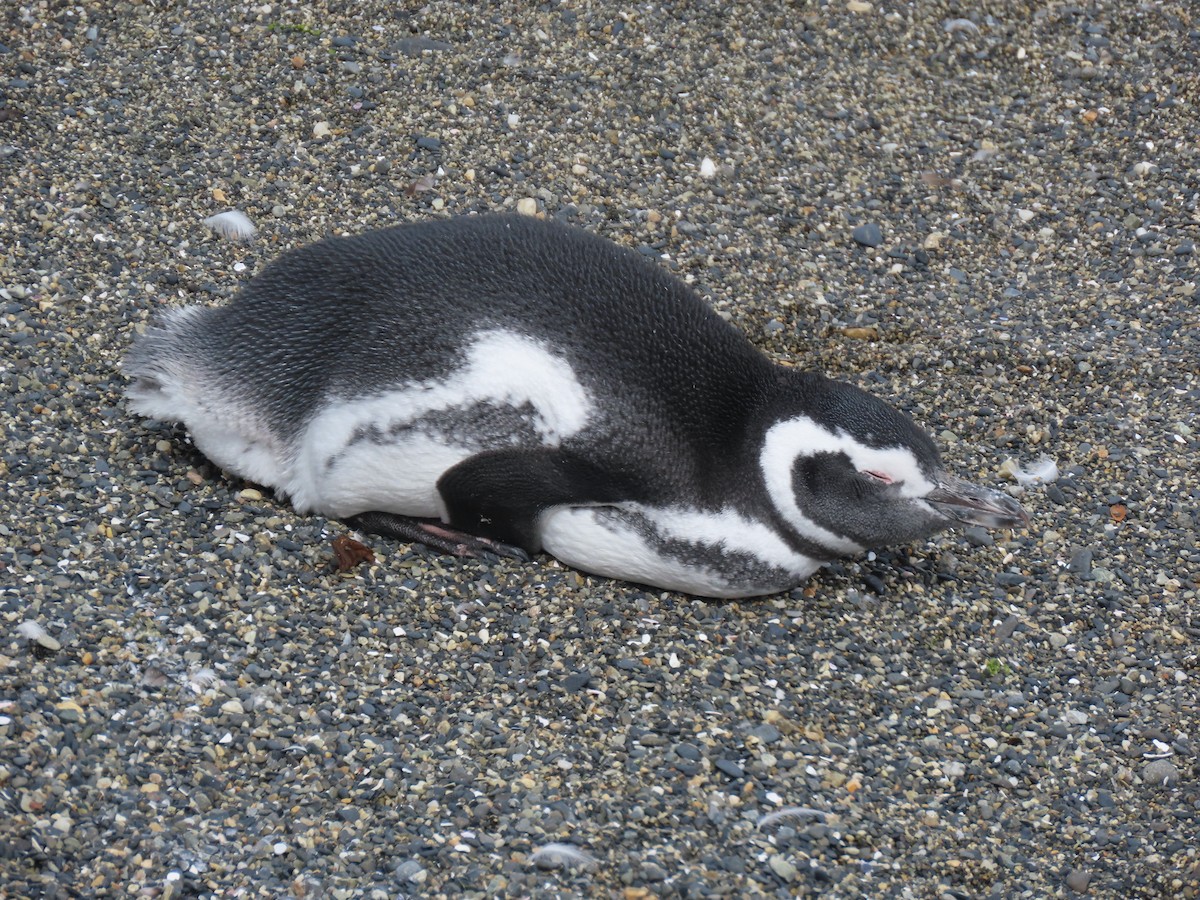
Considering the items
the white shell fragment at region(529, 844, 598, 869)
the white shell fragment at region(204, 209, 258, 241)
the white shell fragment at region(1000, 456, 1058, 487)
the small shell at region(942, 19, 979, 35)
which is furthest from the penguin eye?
the small shell at region(942, 19, 979, 35)

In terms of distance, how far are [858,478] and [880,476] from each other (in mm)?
51

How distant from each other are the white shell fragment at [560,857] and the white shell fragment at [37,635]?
1056 millimetres

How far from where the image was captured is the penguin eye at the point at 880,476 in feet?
10.5

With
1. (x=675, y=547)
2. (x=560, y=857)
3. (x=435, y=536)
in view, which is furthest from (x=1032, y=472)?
(x=560, y=857)

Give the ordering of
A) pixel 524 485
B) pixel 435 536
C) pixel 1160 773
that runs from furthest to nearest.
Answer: pixel 435 536
pixel 524 485
pixel 1160 773

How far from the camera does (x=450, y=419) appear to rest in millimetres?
3119

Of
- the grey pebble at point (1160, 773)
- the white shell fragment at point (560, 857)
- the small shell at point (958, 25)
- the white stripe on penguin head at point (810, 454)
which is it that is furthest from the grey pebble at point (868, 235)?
the white shell fragment at point (560, 857)

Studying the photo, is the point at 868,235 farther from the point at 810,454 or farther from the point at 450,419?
the point at 450,419

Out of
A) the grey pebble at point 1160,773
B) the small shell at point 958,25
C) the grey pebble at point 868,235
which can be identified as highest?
the small shell at point 958,25

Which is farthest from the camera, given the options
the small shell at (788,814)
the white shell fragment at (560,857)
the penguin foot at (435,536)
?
the penguin foot at (435,536)

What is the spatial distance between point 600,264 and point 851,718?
1.15 m

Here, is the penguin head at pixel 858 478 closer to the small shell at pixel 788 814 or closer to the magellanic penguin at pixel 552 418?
the magellanic penguin at pixel 552 418

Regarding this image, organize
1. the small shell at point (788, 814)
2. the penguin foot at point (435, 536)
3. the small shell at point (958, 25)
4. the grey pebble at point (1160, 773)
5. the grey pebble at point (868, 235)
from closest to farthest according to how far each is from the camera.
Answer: the small shell at point (788, 814) < the grey pebble at point (1160, 773) < the penguin foot at point (435, 536) < the grey pebble at point (868, 235) < the small shell at point (958, 25)

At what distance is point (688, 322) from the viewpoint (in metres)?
3.21
